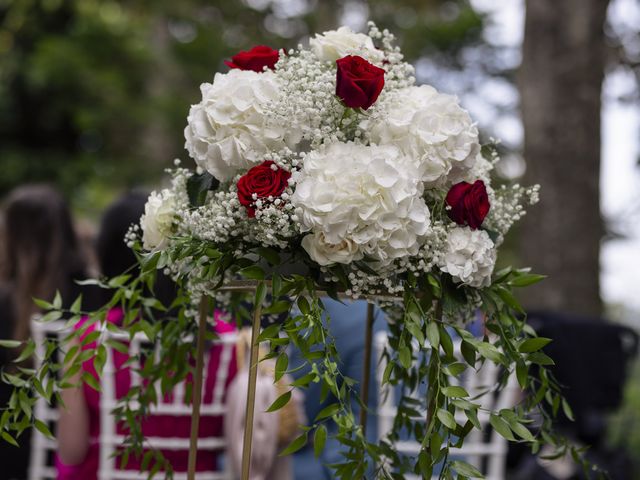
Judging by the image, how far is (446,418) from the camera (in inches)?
53.7

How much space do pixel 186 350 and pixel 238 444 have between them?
720mm

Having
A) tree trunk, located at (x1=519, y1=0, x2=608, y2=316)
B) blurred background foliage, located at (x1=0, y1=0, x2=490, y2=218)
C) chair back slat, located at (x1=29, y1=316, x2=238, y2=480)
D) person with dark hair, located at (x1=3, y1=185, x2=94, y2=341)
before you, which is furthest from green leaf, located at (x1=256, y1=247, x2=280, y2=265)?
blurred background foliage, located at (x1=0, y1=0, x2=490, y2=218)

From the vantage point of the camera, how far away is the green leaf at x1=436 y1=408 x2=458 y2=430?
1.35 metres

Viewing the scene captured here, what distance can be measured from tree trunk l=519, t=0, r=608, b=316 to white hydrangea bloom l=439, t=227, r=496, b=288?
388cm

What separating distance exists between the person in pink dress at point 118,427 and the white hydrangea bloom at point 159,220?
1003 millimetres

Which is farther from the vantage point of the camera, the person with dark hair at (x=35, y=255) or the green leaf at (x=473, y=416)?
the person with dark hair at (x=35, y=255)

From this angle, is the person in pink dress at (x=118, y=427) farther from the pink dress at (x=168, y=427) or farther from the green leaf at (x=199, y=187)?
the green leaf at (x=199, y=187)

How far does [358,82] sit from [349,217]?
0.24 m

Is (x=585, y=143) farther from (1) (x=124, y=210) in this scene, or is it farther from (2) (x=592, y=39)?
(1) (x=124, y=210)

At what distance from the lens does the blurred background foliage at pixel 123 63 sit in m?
11.8

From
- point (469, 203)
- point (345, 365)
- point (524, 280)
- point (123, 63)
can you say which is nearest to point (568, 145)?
point (345, 365)

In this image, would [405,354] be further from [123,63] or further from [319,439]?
[123,63]

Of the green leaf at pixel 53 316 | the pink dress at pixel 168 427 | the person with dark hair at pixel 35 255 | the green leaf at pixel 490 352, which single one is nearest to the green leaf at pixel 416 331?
the green leaf at pixel 490 352

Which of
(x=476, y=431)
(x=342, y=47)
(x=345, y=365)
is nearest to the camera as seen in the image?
(x=342, y=47)
